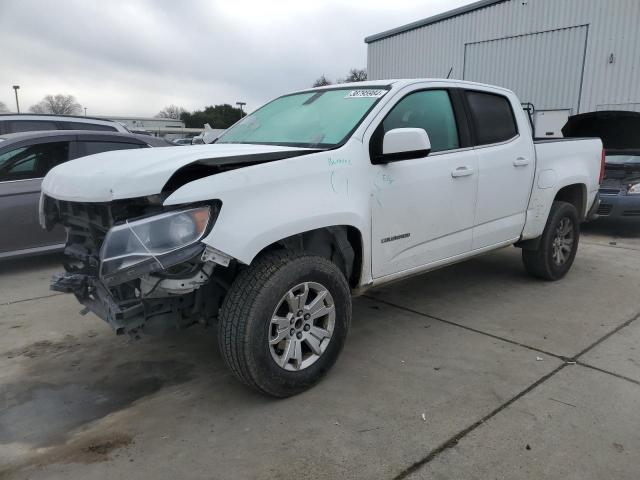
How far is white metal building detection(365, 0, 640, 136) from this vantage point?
14.2m

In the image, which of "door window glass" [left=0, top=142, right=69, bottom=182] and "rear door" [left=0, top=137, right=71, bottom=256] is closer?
"rear door" [left=0, top=137, right=71, bottom=256]

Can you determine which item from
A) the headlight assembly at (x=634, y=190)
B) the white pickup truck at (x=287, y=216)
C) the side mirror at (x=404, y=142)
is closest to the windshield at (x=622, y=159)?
the headlight assembly at (x=634, y=190)

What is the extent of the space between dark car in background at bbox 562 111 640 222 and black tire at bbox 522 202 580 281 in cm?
328

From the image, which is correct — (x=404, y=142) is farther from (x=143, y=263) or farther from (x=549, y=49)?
(x=549, y=49)

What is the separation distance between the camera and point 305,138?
11.6ft

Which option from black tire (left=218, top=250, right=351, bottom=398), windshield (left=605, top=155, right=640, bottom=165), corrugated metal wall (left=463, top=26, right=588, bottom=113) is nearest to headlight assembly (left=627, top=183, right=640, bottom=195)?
windshield (left=605, top=155, right=640, bottom=165)

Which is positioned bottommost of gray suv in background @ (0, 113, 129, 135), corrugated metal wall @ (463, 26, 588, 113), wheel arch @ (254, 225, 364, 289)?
wheel arch @ (254, 225, 364, 289)

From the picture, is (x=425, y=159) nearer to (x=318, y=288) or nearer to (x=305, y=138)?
(x=305, y=138)

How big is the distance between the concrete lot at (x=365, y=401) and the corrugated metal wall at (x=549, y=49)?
12244 millimetres

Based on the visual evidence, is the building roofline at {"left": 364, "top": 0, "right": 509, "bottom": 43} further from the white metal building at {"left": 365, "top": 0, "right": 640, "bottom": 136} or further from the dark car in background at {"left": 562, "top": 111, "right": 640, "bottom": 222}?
the dark car in background at {"left": 562, "top": 111, "right": 640, "bottom": 222}

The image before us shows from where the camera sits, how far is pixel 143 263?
249cm

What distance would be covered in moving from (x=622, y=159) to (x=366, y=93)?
23.1 feet

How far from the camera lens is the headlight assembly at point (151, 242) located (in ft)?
8.20

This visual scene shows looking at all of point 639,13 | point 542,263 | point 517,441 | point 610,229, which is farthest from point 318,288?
point 639,13
